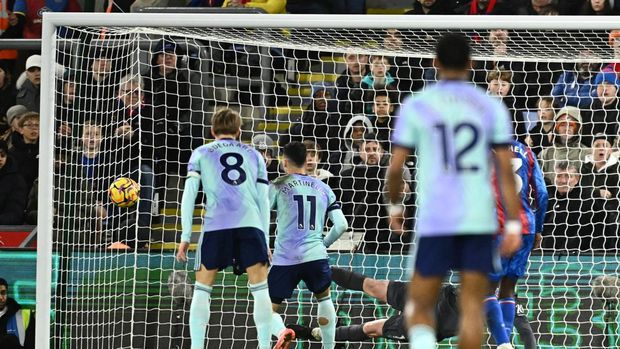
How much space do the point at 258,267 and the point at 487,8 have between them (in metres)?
4.47

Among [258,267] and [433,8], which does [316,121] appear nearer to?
[433,8]

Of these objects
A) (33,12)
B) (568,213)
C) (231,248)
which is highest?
(33,12)

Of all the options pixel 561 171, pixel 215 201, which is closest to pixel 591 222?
pixel 561 171

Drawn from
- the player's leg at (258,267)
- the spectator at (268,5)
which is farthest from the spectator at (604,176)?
the spectator at (268,5)

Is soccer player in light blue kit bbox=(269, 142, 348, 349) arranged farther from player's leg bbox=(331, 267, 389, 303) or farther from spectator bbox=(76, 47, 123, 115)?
spectator bbox=(76, 47, 123, 115)

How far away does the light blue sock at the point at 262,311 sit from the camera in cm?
1030

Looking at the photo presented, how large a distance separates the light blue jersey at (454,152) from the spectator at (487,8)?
6.52 m

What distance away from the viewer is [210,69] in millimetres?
13141

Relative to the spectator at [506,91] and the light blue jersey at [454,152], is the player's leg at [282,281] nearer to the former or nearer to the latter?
the spectator at [506,91]

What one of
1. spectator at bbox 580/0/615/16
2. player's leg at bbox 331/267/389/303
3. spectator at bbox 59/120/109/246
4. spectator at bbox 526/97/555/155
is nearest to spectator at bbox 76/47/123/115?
spectator at bbox 59/120/109/246

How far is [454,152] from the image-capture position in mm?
7016

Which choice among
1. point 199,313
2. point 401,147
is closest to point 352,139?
point 199,313

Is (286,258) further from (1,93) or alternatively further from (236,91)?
(1,93)

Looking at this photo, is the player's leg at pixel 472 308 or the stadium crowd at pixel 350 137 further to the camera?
the stadium crowd at pixel 350 137
